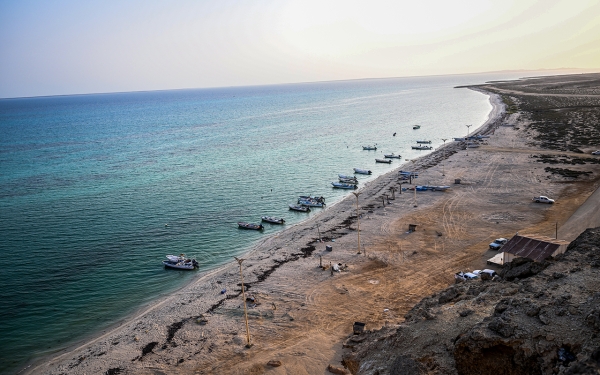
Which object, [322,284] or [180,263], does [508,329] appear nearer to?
[322,284]

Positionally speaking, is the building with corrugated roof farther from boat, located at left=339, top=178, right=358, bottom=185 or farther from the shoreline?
boat, located at left=339, top=178, right=358, bottom=185

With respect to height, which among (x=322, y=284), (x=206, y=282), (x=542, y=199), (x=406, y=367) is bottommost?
(x=206, y=282)

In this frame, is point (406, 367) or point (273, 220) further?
point (273, 220)

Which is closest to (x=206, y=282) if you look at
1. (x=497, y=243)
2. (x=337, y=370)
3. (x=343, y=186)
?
(x=337, y=370)

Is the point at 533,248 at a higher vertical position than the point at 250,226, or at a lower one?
higher

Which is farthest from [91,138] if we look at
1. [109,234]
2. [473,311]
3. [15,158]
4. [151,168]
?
[473,311]

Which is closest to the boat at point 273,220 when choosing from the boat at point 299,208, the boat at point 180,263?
the boat at point 299,208

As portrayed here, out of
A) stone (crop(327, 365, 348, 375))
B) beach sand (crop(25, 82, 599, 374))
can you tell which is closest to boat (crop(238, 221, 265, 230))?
beach sand (crop(25, 82, 599, 374))

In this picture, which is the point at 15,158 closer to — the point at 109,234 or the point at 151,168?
the point at 151,168
